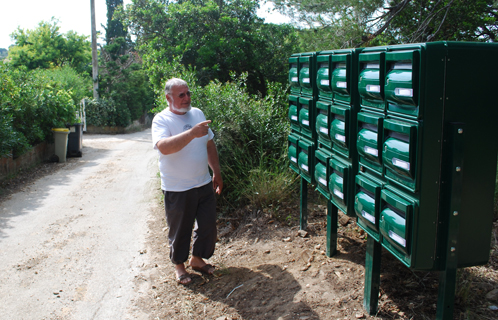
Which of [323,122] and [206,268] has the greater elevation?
[323,122]

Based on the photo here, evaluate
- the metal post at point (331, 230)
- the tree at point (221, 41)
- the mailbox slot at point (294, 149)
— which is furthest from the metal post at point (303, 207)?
the tree at point (221, 41)

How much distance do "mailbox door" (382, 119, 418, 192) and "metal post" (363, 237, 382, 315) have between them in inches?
25.5

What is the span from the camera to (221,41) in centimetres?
1416

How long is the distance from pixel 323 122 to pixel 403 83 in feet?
4.46

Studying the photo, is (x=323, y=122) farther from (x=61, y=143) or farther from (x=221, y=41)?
(x=221, y=41)

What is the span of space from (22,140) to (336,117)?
832 centimetres

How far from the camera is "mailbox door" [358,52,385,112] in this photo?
109 inches

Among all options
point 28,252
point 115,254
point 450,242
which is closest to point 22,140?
point 28,252

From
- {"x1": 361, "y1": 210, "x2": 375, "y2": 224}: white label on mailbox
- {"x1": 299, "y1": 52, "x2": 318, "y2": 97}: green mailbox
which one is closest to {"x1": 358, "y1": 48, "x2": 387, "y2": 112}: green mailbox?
{"x1": 361, "y1": 210, "x2": 375, "y2": 224}: white label on mailbox

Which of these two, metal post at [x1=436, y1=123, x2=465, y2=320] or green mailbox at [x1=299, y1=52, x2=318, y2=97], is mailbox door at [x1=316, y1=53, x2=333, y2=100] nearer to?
green mailbox at [x1=299, y1=52, x2=318, y2=97]

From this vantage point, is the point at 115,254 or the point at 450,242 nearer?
the point at 450,242

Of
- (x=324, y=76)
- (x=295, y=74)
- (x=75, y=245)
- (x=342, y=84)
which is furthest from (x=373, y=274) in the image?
(x=75, y=245)

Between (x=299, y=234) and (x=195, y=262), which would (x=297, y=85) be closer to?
→ (x=299, y=234)

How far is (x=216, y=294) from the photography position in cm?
408
